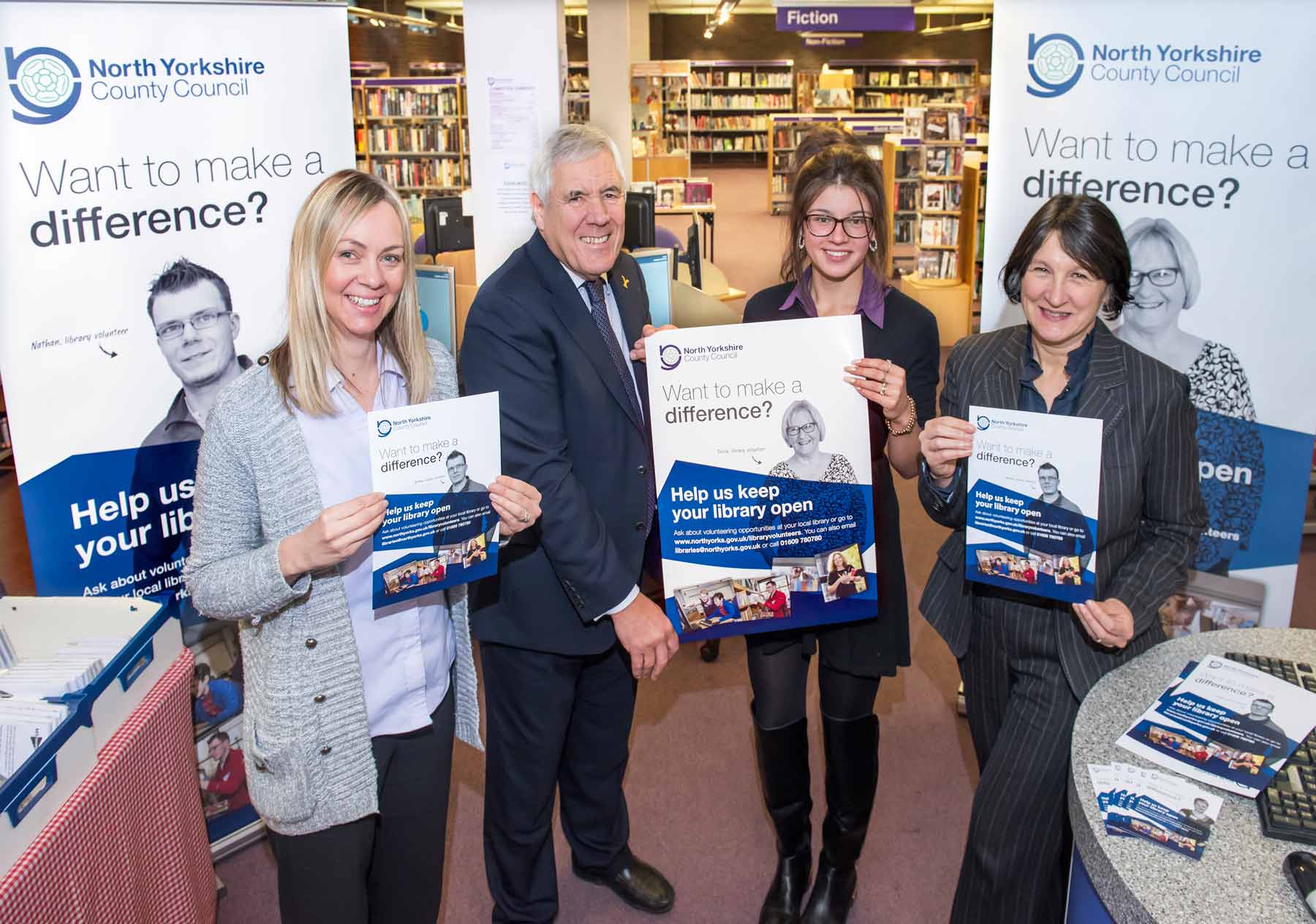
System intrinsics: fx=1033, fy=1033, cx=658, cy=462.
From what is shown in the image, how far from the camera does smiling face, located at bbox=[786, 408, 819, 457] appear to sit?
6.75 ft

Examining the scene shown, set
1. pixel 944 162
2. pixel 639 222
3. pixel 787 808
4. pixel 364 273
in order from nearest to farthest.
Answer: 1. pixel 364 273
2. pixel 787 808
3. pixel 639 222
4. pixel 944 162

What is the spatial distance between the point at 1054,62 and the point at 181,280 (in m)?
2.38

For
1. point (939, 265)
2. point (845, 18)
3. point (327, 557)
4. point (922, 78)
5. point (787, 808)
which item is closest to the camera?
point (327, 557)

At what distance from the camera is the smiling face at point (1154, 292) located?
2.93 m

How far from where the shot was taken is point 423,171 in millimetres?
12180

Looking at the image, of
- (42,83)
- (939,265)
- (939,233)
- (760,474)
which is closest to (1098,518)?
(760,474)

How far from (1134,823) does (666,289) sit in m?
2.47

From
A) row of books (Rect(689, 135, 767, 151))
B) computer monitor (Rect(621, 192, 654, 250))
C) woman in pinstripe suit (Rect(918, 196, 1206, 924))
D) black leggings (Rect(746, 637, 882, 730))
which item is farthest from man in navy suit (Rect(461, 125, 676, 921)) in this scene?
row of books (Rect(689, 135, 767, 151))

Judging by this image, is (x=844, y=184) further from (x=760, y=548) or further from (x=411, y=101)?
(x=411, y=101)

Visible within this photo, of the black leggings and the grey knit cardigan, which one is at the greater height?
the grey knit cardigan

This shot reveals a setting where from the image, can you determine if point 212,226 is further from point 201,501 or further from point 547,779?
point 547,779

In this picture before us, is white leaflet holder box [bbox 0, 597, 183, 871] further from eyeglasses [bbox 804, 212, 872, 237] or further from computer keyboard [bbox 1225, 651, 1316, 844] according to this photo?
computer keyboard [bbox 1225, 651, 1316, 844]

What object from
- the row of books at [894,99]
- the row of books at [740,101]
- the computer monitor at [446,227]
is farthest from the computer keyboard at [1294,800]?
the row of books at [740,101]

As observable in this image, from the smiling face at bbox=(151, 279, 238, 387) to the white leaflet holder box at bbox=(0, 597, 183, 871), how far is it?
1.94ft
